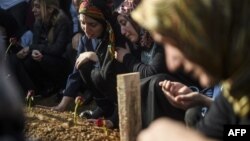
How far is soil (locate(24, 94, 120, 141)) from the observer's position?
14.6 feet

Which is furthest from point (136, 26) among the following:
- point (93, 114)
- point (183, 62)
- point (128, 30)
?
point (183, 62)

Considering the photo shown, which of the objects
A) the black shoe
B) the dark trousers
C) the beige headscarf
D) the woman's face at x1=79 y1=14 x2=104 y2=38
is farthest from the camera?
the dark trousers

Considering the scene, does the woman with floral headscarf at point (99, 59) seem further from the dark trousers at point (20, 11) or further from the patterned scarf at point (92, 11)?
the dark trousers at point (20, 11)

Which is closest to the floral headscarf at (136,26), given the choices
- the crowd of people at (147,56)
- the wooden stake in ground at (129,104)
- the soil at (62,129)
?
the crowd of people at (147,56)

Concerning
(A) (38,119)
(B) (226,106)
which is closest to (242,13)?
(B) (226,106)

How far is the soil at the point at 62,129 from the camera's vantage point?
4441 millimetres

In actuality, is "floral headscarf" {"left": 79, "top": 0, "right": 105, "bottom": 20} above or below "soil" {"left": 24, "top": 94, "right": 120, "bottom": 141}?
above

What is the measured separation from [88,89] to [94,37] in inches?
22.1

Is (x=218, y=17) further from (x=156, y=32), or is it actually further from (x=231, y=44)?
(x=156, y=32)

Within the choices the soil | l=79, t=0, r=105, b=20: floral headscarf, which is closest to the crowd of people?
l=79, t=0, r=105, b=20: floral headscarf

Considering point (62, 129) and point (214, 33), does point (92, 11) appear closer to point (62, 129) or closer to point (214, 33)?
point (62, 129)

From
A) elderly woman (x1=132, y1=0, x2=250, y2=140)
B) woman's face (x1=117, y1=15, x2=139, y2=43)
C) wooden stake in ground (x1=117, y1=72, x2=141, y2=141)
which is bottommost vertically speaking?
wooden stake in ground (x1=117, y1=72, x2=141, y2=141)

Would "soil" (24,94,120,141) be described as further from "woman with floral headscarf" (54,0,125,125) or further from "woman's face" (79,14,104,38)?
"woman's face" (79,14,104,38)

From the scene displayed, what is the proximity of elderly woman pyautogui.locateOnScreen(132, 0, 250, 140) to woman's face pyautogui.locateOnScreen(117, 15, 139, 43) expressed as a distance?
263cm
